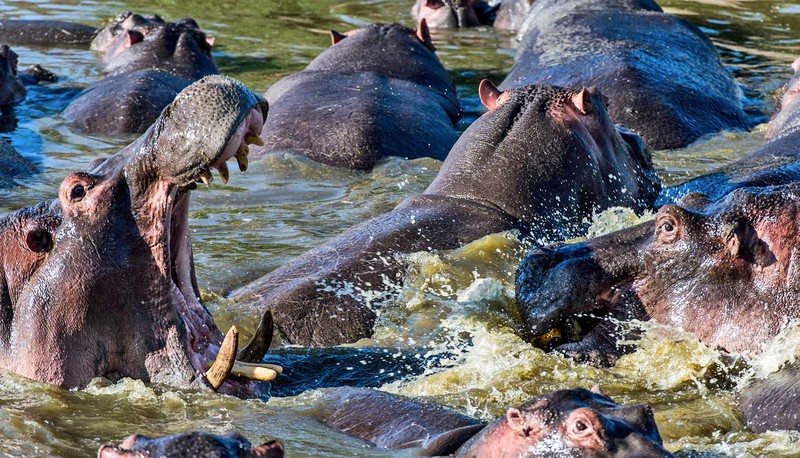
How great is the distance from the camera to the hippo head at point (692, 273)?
5.72m

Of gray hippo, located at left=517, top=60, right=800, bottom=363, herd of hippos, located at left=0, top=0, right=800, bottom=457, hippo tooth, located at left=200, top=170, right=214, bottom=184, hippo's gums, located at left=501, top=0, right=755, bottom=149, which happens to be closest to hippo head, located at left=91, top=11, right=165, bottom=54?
hippo's gums, located at left=501, top=0, right=755, bottom=149

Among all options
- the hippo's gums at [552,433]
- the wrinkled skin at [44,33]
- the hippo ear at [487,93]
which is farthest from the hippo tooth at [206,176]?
the wrinkled skin at [44,33]

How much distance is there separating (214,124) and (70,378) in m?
1.17

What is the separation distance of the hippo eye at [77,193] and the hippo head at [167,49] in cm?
814

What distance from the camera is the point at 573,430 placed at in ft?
12.8

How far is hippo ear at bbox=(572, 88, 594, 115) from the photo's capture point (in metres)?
7.53

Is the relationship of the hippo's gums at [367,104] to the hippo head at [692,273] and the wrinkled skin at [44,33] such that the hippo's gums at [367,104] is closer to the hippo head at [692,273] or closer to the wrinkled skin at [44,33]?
the hippo head at [692,273]

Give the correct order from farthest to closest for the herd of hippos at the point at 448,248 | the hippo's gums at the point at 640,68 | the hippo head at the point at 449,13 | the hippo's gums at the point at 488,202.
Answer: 1. the hippo head at the point at 449,13
2. the hippo's gums at the point at 640,68
3. the hippo's gums at the point at 488,202
4. the herd of hippos at the point at 448,248

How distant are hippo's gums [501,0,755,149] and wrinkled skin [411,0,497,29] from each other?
156 inches

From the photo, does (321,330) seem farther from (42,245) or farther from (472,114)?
(472,114)

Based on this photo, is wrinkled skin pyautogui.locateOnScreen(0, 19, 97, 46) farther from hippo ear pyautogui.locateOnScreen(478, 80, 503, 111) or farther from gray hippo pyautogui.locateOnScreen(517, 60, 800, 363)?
gray hippo pyautogui.locateOnScreen(517, 60, 800, 363)

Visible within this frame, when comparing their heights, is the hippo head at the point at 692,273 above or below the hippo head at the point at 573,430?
below

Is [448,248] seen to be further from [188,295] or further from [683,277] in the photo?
[188,295]

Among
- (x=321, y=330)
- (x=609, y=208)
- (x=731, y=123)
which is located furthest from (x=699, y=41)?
(x=321, y=330)
